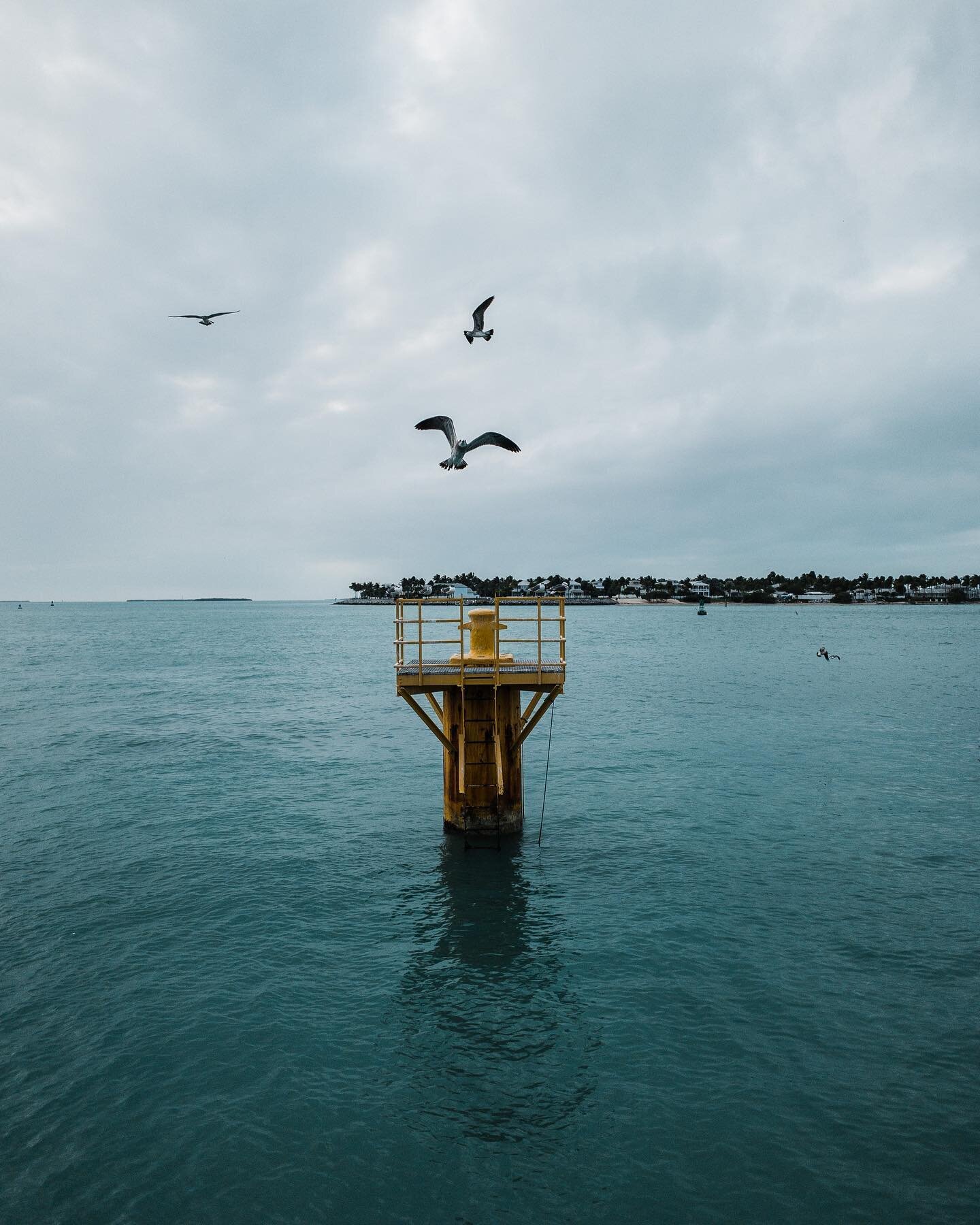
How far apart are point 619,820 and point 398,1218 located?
46.5 feet

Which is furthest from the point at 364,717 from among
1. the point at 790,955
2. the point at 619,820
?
the point at 790,955

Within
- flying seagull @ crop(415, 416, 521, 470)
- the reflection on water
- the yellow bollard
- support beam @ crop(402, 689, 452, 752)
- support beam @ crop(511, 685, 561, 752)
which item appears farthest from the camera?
the yellow bollard

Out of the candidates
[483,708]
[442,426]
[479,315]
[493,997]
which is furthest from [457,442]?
[493,997]

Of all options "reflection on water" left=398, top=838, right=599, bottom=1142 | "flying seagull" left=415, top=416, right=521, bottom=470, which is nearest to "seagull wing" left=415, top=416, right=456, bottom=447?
"flying seagull" left=415, top=416, right=521, bottom=470

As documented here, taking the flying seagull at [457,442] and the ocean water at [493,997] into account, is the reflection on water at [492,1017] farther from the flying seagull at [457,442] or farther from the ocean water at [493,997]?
the flying seagull at [457,442]

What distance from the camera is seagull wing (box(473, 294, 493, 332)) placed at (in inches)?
625

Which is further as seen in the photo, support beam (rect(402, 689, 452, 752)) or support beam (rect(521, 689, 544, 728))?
support beam (rect(402, 689, 452, 752))

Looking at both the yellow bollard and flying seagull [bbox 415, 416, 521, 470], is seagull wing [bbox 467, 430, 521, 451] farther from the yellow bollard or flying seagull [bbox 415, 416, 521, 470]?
the yellow bollard

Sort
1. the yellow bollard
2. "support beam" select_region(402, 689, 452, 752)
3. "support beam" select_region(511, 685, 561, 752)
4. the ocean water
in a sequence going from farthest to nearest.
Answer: the yellow bollard → "support beam" select_region(402, 689, 452, 752) → "support beam" select_region(511, 685, 561, 752) → the ocean water

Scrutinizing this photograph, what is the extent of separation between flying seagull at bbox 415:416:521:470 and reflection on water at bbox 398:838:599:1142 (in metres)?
8.74

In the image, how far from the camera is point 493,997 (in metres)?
11.7

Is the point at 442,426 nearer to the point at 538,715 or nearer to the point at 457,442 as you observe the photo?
→ the point at 457,442

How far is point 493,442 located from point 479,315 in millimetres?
3147

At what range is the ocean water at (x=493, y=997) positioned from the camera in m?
8.08
